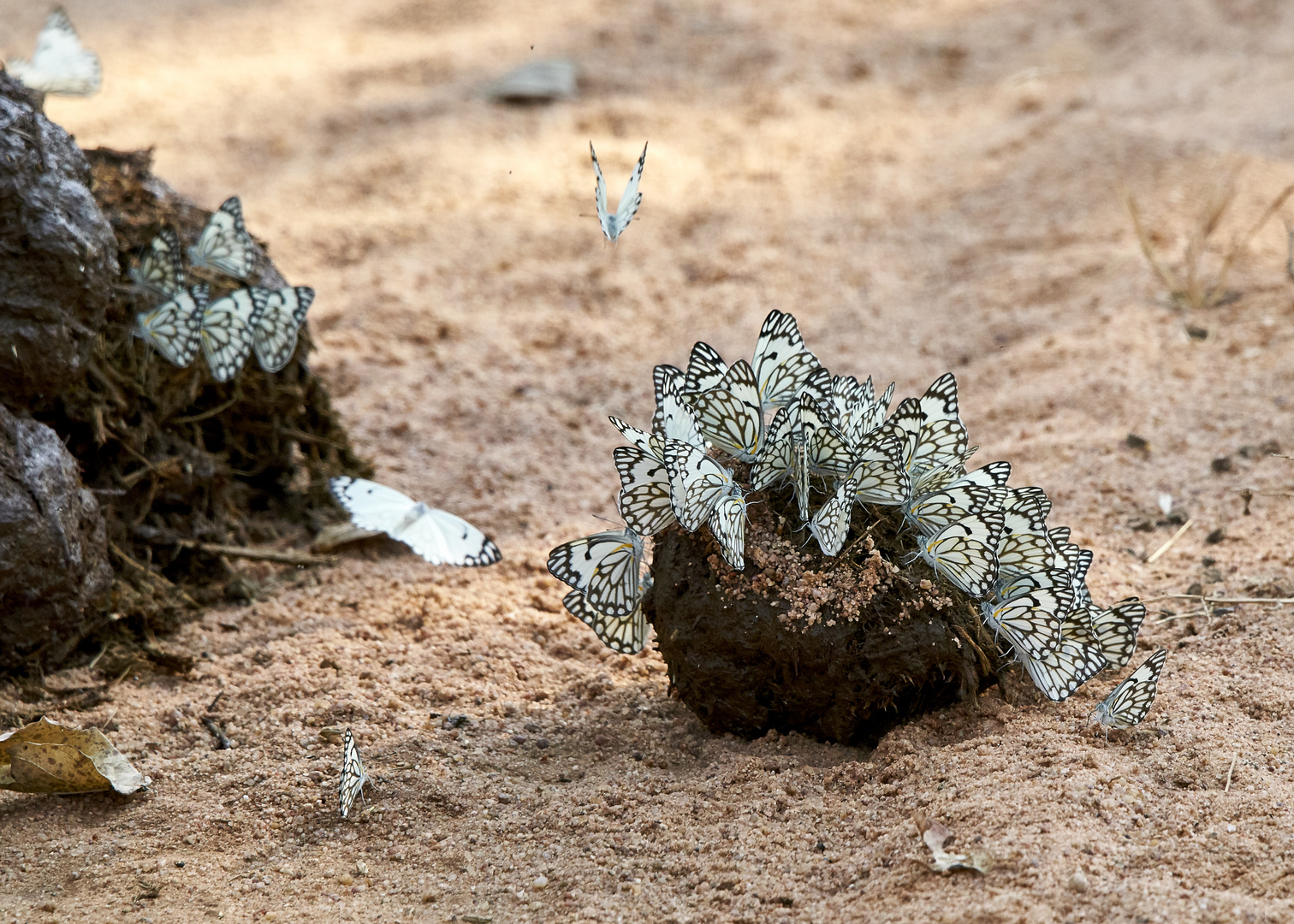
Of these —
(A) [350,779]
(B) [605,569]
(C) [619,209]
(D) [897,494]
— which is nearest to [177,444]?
(A) [350,779]

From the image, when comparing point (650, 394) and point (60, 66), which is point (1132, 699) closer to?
point (650, 394)

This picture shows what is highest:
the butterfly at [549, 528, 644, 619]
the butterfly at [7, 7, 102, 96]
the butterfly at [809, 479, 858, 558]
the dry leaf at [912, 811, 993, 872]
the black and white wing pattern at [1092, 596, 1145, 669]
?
the butterfly at [7, 7, 102, 96]

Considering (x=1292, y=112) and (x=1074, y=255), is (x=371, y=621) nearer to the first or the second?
(x=1074, y=255)

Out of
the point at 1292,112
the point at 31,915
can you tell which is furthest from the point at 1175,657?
the point at 1292,112

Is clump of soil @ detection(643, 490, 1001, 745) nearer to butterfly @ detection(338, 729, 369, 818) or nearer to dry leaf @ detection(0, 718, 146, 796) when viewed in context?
butterfly @ detection(338, 729, 369, 818)

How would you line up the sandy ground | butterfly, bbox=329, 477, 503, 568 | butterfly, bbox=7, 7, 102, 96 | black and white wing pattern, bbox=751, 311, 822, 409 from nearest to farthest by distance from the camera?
the sandy ground → black and white wing pattern, bbox=751, 311, 822, 409 → butterfly, bbox=329, 477, 503, 568 → butterfly, bbox=7, 7, 102, 96

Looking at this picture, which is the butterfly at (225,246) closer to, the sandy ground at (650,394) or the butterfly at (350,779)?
the sandy ground at (650,394)

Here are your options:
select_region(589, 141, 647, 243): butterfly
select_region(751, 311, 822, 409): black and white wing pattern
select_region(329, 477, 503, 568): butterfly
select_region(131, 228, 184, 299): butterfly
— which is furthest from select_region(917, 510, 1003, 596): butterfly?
select_region(131, 228, 184, 299): butterfly
